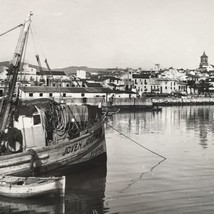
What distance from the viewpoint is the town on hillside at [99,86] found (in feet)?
297

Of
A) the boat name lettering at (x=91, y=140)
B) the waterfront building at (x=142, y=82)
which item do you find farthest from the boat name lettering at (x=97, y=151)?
the waterfront building at (x=142, y=82)

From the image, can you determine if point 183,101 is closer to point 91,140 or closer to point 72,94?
point 72,94

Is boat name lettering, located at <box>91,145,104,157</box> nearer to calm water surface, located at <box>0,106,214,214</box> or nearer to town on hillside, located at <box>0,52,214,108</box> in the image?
calm water surface, located at <box>0,106,214,214</box>

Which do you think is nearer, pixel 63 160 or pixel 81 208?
pixel 81 208

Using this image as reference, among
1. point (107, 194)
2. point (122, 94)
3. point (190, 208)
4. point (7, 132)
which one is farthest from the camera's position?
point (122, 94)

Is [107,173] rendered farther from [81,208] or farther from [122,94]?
[122,94]

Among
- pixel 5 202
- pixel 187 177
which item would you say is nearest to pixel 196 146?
pixel 187 177

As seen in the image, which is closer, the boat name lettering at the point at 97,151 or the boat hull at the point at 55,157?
the boat hull at the point at 55,157

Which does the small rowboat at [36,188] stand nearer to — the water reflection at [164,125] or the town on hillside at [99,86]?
the water reflection at [164,125]

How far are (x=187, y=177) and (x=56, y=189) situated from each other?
27.3ft

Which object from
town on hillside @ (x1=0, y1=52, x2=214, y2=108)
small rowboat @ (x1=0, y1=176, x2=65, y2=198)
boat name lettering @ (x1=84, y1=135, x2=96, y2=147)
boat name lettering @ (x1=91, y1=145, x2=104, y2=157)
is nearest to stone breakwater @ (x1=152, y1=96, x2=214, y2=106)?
town on hillside @ (x1=0, y1=52, x2=214, y2=108)

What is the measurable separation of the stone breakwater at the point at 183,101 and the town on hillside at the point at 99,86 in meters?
6.80

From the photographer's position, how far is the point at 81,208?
1642cm

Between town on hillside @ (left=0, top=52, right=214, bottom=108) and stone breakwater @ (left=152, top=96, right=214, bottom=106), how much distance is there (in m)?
6.80
